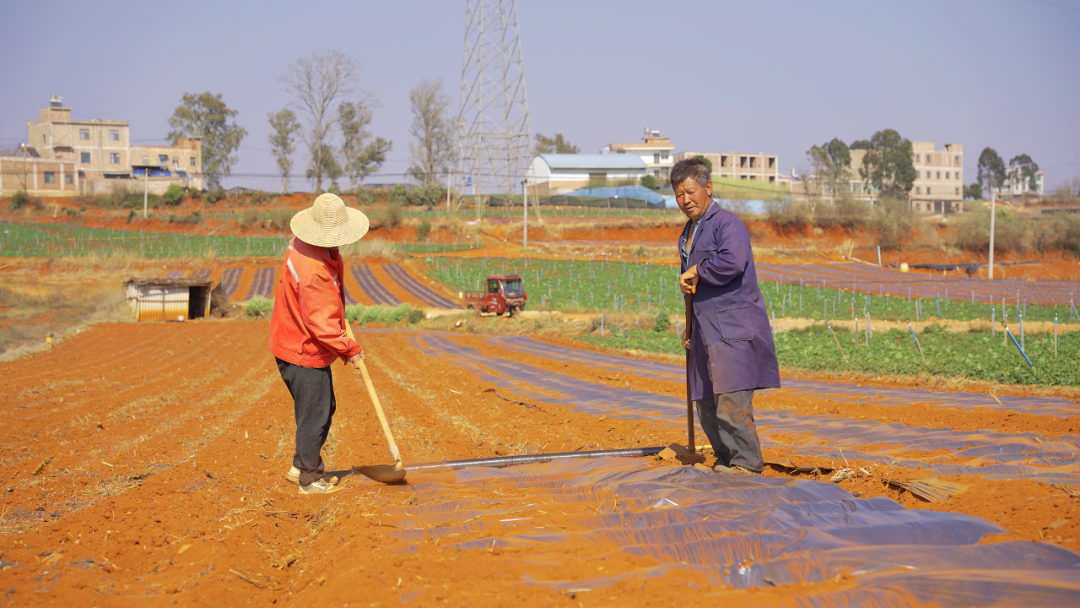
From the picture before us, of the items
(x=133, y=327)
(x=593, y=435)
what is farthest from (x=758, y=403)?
(x=133, y=327)

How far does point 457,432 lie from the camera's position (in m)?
6.93

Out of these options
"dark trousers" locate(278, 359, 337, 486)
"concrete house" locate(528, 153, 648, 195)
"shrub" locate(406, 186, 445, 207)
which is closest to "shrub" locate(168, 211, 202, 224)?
"shrub" locate(406, 186, 445, 207)

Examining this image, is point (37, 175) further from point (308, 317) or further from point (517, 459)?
point (517, 459)

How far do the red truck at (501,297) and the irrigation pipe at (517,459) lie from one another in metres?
23.0

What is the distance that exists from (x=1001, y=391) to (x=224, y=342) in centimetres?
1788

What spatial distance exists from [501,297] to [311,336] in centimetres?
2366

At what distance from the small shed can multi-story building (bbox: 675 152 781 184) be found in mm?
71891

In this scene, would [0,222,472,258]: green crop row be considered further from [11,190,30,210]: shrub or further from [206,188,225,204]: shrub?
[206,188,225,204]: shrub

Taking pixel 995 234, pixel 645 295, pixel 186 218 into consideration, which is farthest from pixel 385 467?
pixel 186 218

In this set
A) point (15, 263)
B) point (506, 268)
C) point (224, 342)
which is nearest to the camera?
point (224, 342)

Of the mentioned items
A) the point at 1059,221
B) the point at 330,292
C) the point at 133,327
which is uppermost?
the point at 1059,221

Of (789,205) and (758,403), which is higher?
(789,205)

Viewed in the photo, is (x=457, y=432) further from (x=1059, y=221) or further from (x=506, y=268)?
(x=1059, y=221)

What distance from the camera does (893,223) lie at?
60.7 metres
